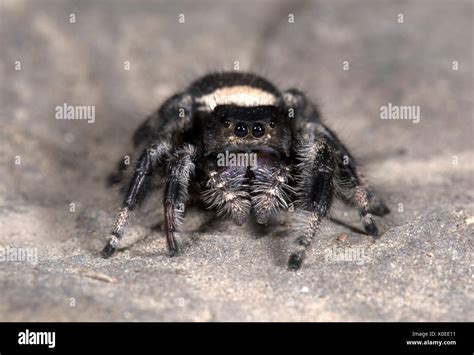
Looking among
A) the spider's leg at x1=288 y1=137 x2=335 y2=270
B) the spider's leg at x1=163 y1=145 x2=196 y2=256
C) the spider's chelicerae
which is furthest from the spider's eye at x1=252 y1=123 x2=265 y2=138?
the spider's leg at x1=163 y1=145 x2=196 y2=256

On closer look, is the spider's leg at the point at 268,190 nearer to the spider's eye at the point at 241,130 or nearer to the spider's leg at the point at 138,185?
the spider's eye at the point at 241,130

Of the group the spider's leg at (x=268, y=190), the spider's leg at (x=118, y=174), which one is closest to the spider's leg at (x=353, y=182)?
the spider's leg at (x=268, y=190)

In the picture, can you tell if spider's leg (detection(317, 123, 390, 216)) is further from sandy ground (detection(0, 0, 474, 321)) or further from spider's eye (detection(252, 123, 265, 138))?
spider's eye (detection(252, 123, 265, 138))

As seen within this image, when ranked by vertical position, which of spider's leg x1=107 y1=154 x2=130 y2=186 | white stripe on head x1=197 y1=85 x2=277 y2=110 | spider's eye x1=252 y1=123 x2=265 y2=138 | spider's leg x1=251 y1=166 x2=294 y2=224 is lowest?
spider's leg x1=251 y1=166 x2=294 y2=224

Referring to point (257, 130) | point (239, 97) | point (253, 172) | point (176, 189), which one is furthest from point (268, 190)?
point (239, 97)

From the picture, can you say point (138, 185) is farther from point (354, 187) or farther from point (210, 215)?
point (354, 187)

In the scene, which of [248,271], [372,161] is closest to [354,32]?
[372,161]
